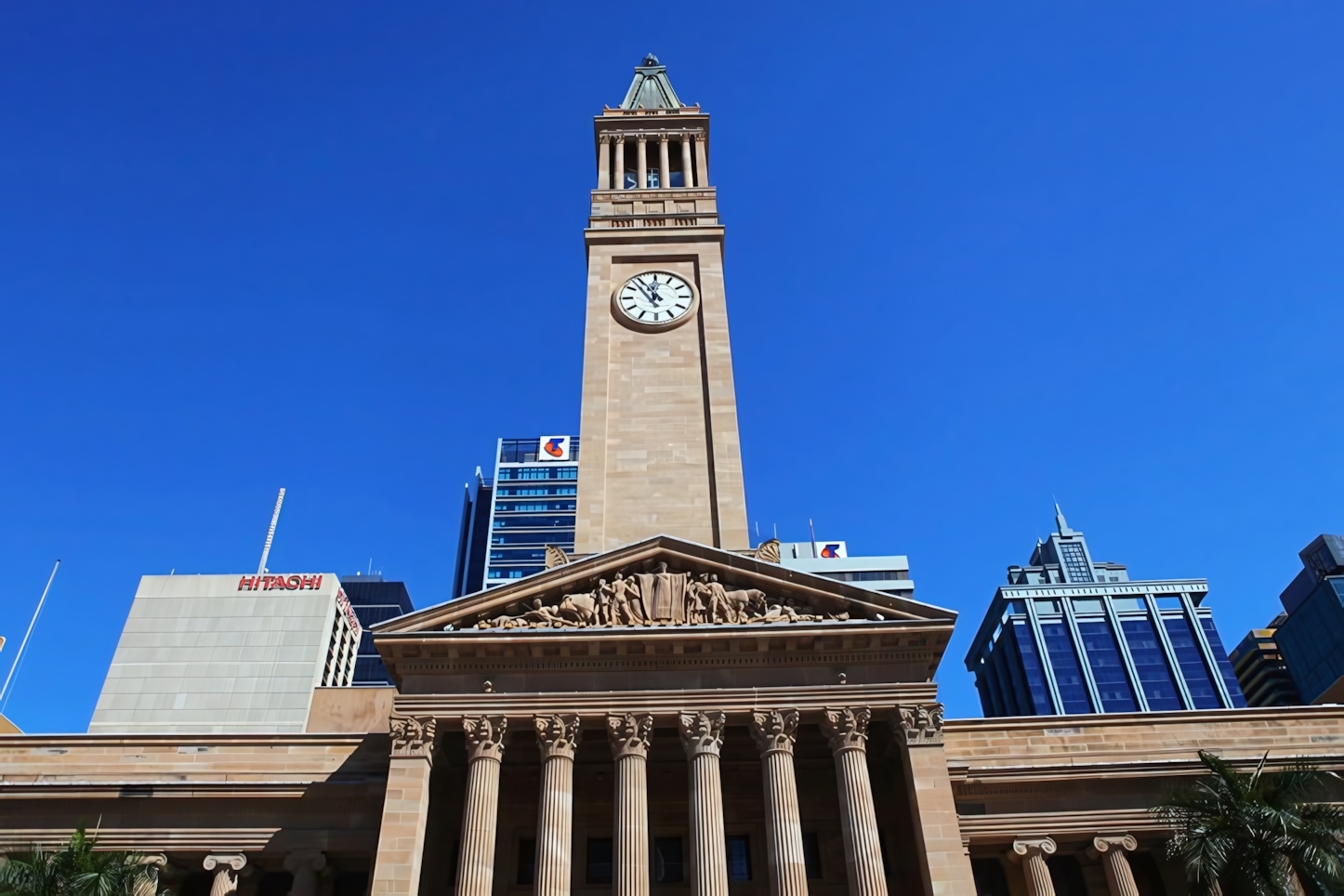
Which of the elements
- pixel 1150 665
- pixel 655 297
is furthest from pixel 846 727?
pixel 1150 665

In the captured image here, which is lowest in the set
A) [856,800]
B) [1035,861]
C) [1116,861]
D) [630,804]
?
[1116,861]

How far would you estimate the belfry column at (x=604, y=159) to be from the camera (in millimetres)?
52847

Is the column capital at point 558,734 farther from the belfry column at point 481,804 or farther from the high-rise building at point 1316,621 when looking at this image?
the high-rise building at point 1316,621

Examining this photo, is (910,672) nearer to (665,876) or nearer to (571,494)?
(665,876)

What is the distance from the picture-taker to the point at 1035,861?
3120 cm

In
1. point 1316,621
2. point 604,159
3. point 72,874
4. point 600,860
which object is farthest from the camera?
point 1316,621

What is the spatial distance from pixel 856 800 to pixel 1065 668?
142 meters

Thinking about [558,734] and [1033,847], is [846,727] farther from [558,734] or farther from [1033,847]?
[558,734]

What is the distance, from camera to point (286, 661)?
404 ft

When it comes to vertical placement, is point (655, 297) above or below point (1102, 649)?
below

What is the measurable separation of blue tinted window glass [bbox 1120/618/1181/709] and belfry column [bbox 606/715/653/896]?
140 meters

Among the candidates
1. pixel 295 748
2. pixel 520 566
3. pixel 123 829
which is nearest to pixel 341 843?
pixel 295 748

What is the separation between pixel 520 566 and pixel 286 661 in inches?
1948

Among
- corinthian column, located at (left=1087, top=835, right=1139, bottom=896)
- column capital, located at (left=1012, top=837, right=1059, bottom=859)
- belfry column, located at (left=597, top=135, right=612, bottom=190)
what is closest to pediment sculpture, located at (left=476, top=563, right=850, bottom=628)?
column capital, located at (left=1012, top=837, right=1059, bottom=859)
